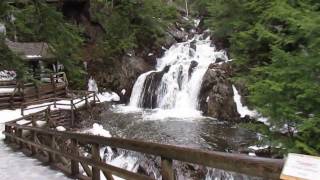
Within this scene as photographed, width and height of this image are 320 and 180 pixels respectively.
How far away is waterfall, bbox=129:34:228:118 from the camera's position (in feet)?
88.6

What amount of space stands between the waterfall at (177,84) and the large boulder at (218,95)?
0.65m

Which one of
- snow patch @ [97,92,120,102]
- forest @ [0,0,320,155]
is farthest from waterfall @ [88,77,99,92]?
forest @ [0,0,320,155]

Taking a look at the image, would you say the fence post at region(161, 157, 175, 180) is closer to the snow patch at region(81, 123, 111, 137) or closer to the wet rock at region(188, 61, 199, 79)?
the snow patch at region(81, 123, 111, 137)

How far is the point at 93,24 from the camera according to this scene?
39.1 metres

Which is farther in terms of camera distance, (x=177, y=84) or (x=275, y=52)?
(x=177, y=84)

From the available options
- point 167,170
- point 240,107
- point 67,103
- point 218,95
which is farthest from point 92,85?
point 167,170

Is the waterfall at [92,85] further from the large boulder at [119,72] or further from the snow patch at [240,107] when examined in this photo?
the snow patch at [240,107]

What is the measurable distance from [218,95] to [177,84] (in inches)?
162

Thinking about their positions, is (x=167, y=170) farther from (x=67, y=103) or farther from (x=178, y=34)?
(x=178, y=34)

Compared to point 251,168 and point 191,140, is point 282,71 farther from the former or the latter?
point 191,140

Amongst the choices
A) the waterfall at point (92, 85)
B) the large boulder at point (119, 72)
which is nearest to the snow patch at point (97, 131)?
the large boulder at point (119, 72)

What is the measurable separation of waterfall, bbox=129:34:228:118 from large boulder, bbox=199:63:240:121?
25.6 inches

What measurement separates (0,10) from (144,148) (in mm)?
5248

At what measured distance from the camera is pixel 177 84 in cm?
2817
